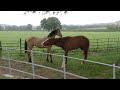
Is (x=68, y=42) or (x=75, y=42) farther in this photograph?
(x=75, y=42)

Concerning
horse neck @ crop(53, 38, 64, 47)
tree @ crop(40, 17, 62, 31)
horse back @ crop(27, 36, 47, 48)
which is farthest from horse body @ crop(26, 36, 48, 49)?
tree @ crop(40, 17, 62, 31)

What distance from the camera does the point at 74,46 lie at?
49.6 ft

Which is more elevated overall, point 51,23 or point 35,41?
point 51,23

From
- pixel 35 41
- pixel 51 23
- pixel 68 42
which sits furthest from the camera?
pixel 51 23

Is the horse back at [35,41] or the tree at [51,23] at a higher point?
the tree at [51,23]

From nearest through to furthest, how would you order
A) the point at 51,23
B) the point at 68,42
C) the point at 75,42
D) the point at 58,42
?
the point at 58,42 → the point at 68,42 → the point at 75,42 → the point at 51,23

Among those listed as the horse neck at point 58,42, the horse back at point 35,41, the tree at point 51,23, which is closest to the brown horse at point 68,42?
the horse neck at point 58,42

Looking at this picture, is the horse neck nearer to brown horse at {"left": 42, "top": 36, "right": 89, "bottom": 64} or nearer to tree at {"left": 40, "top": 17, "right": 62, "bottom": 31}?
brown horse at {"left": 42, "top": 36, "right": 89, "bottom": 64}

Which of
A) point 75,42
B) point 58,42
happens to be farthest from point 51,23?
point 58,42

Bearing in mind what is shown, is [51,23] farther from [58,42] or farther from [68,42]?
[58,42]

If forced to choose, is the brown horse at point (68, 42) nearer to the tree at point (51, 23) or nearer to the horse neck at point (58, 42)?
the horse neck at point (58, 42)
